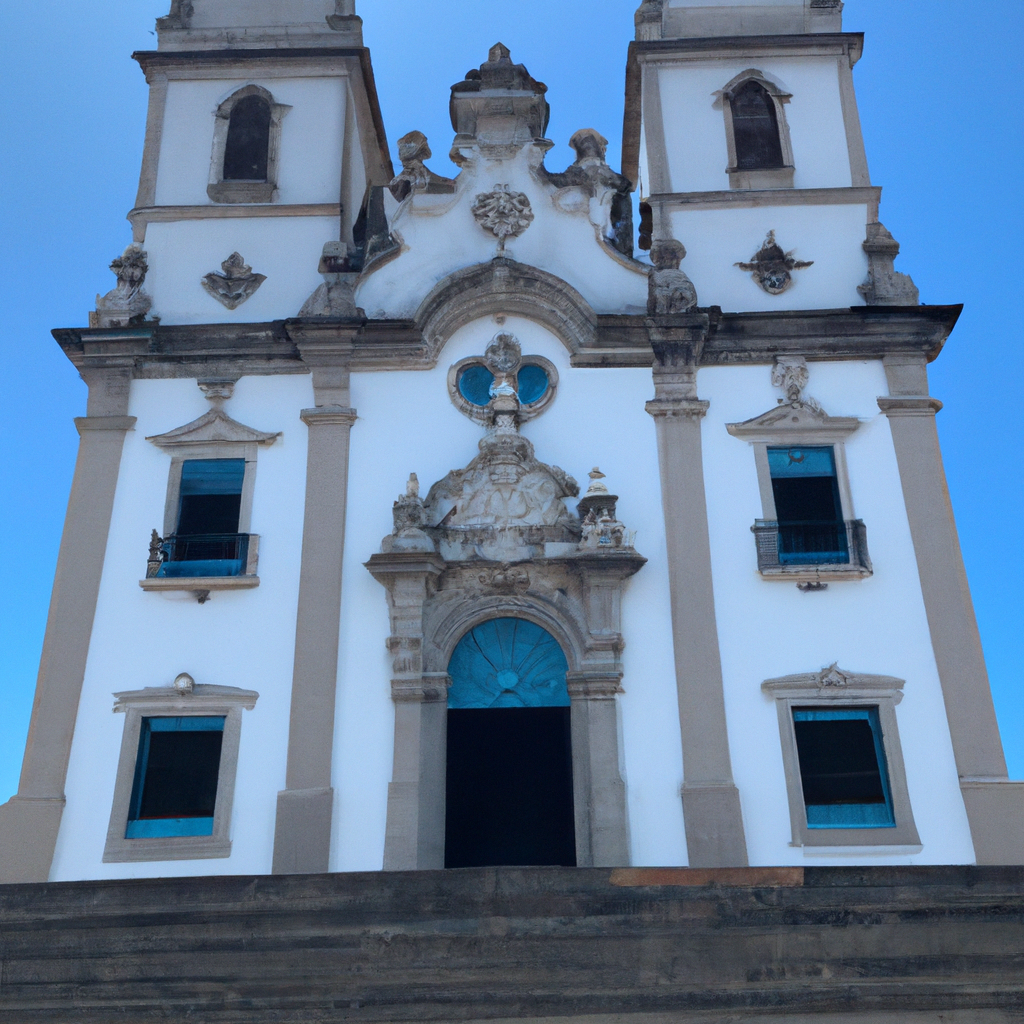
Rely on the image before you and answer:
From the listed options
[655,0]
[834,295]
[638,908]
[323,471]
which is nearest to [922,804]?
[638,908]

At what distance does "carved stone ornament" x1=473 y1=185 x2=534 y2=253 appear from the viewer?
1752cm

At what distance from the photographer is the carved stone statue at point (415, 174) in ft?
58.6

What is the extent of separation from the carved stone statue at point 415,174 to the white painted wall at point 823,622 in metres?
5.42

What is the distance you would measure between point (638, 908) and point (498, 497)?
6519 millimetres

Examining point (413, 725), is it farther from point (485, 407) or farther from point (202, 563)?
point (485, 407)

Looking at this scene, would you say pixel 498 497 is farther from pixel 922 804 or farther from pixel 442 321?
pixel 922 804

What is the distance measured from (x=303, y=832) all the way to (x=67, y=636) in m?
4.38

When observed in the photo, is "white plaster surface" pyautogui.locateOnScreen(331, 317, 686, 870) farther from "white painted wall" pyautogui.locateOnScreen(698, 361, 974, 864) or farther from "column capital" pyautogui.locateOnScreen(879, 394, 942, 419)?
"column capital" pyautogui.locateOnScreen(879, 394, 942, 419)

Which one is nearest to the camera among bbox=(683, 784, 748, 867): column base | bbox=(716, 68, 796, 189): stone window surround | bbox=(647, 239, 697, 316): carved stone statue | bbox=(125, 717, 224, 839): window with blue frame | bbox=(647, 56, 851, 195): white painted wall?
bbox=(683, 784, 748, 867): column base

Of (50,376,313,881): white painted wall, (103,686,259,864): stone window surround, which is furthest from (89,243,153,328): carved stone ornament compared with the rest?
(103,686,259,864): stone window surround

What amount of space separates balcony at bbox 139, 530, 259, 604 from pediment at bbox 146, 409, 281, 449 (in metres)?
1.52

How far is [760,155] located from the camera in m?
18.9

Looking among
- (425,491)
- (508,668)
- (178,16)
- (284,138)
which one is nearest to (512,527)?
(425,491)

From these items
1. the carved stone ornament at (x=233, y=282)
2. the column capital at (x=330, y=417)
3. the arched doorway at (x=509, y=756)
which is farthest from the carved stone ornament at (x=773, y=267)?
the carved stone ornament at (x=233, y=282)
